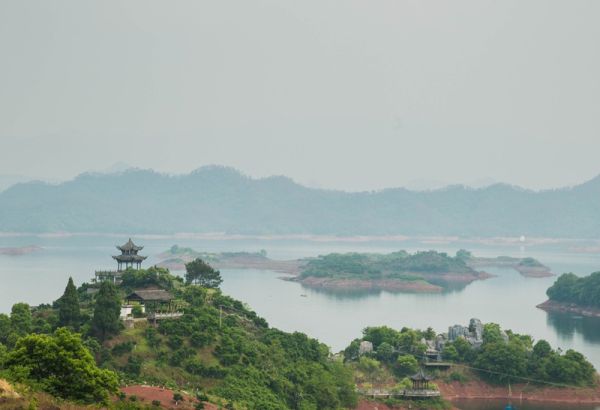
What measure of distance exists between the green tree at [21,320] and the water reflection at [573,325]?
59.6 metres

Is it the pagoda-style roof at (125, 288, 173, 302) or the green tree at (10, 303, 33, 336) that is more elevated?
the pagoda-style roof at (125, 288, 173, 302)

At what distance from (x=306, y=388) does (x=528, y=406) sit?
18.3 meters

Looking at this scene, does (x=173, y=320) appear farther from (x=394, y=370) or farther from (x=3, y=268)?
(x=3, y=268)

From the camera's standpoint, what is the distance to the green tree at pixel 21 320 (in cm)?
5125

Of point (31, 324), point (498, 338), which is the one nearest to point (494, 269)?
point (498, 338)

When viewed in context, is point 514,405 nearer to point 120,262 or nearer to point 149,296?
point 149,296

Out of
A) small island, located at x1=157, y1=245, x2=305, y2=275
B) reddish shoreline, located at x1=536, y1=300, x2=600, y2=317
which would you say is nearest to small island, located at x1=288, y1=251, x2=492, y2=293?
small island, located at x1=157, y1=245, x2=305, y2=275

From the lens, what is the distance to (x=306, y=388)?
54688mm

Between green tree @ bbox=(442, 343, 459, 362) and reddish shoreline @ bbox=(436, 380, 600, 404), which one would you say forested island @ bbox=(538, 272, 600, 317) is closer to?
reddish shoreline @ bbox=(436, 380, 600, 404)

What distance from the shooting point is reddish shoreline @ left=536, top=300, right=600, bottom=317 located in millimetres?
109725

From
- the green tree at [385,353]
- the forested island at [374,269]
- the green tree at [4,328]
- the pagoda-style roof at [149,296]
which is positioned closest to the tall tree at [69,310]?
the green tree at [4,328]

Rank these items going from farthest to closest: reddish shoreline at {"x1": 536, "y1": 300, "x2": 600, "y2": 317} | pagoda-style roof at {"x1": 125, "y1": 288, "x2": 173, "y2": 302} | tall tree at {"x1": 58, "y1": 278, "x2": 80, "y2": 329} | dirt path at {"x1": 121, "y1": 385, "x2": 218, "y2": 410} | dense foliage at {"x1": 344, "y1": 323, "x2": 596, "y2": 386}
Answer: reddish shoreline at {"x1": 536, "y1": 300, "x2": 600, "y2": 317} < dense foliage at {"x1": 344, "y1": 323, "x2": 596, "y2": 386} < pagoda-style roof at {"x1": 125, "y1": 288, "x2": 173, "y2": 302} < tall tree at {"x1": 58, "y1": 278, "x2": 80, "y2": 329} < dirt path at {"x1": 121, "y1": 385, "x2": 218, "y2": 410}

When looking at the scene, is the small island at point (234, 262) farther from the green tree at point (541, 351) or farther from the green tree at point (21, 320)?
the green tree at point (21, 320)

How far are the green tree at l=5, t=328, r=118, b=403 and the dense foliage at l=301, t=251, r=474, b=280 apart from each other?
4646 inches
